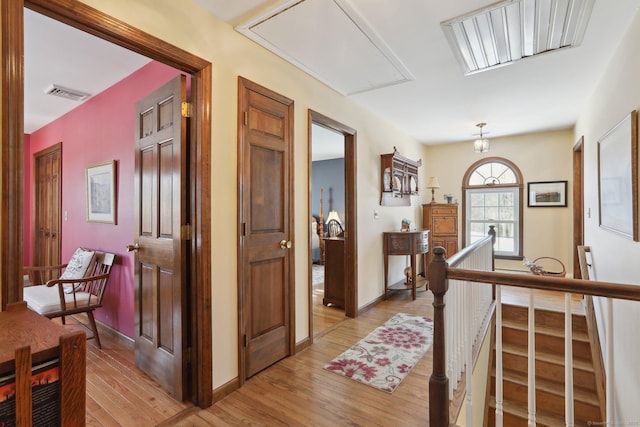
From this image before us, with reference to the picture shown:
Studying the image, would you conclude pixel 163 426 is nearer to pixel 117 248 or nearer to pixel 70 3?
pixel 117 248

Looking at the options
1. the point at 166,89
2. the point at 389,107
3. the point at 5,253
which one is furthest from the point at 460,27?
the point at 5,253

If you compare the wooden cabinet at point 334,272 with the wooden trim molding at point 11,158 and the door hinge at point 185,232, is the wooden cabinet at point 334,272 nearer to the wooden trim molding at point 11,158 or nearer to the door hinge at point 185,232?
the door hinge at point 185,232

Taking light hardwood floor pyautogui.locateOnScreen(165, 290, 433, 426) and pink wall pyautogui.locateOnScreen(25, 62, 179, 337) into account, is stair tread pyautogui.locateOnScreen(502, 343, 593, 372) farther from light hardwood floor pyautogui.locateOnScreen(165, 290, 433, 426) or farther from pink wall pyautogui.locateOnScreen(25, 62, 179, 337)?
pink wall pyautogui.locateOnScreen(25, 62, 179, 337)

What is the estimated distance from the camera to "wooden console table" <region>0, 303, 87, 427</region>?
27.1 inches

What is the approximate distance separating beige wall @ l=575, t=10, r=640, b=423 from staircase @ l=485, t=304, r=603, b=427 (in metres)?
0.68

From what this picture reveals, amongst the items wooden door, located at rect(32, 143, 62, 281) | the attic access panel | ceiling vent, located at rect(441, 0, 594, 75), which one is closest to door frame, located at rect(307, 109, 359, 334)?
the attic access panel

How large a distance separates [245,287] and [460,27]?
7.97 feet

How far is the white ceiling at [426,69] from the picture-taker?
205 cm

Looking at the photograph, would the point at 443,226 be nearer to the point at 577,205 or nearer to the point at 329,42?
the point at 577,205

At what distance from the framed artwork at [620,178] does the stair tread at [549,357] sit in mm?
1488

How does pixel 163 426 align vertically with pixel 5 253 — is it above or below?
below

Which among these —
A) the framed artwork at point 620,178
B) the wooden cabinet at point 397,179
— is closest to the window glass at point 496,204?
the wooden cabinet at point 397,179

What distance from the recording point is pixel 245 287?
7.49 feet

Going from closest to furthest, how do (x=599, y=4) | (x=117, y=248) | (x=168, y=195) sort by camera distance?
1. (x=599, y=4)
2. (x=168, y=195)
3. (x=117, y=248)
